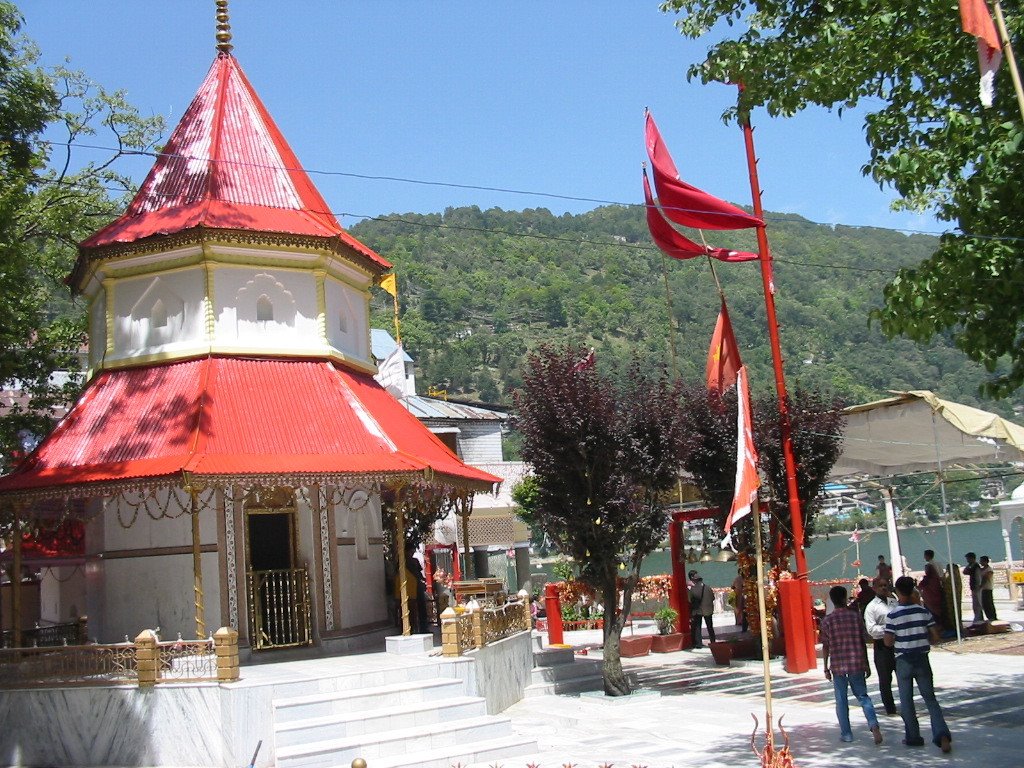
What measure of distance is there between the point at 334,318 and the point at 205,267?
8.08 ft

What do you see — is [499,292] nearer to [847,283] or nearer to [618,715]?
[847,283]

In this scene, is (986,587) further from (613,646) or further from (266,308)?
(266,308)

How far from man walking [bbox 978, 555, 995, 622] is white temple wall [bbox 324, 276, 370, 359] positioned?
13128mm

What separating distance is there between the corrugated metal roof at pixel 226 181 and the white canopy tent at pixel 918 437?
10562 millimetres

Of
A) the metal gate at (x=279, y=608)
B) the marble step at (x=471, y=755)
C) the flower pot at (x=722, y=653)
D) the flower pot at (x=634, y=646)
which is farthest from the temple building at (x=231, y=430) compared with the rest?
the flower pot at (x=634, y=646)

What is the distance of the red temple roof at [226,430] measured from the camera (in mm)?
15398

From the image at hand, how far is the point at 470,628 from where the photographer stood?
15.6m

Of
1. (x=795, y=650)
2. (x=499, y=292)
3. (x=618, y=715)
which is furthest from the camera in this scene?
(x=499, y=292)

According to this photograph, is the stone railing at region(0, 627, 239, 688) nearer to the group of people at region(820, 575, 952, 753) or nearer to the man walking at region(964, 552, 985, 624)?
the group of people at region(820, 575, 952, 753)

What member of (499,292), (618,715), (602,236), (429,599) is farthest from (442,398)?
(602,236)

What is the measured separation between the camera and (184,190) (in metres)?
19.0

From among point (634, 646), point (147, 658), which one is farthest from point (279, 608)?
point (634, 646)

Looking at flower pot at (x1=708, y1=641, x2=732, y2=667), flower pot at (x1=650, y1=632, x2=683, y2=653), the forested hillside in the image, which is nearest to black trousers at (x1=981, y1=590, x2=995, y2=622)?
flower pot at (x1=708, y1=641, x2=732, y2=667)

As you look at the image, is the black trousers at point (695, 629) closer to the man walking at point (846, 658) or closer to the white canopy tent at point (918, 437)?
the white canopy tent at point (918, 437)
